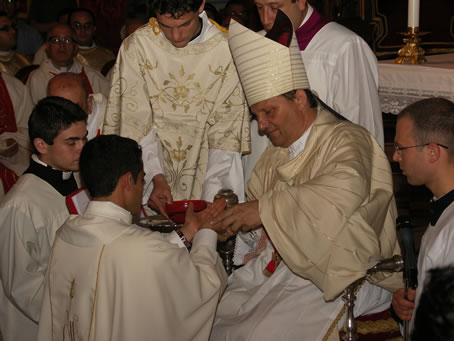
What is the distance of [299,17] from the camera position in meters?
4.07

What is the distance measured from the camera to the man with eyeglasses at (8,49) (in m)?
8.04

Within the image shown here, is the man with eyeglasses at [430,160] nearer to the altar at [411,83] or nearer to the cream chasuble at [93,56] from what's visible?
the altar at [411,83]

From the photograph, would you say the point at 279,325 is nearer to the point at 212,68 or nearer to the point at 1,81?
the point at 212,68

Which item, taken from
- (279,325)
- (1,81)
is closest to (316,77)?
(279,325)

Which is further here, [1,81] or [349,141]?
[1,81]

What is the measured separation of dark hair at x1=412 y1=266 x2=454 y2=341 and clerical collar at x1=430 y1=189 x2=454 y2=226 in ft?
0.88

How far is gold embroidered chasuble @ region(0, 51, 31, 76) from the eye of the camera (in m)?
8.32

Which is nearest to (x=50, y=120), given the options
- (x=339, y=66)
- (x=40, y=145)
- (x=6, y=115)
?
(x=40, y=145)

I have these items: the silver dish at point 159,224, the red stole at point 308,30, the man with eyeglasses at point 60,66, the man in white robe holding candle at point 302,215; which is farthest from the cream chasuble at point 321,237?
the man with eyeglasses at point 60,66

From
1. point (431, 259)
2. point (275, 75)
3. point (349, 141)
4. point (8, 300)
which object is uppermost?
point (275, 75)

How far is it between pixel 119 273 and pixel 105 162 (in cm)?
45

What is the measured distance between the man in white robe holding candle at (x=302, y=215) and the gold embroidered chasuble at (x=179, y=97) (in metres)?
0.60

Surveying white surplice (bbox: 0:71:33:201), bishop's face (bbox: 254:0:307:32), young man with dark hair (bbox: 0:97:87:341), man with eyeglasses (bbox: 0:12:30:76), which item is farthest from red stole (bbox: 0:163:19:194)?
bishop's face (bbox: 254:0:307:32)

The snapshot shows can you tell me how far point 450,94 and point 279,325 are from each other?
6.24ft
